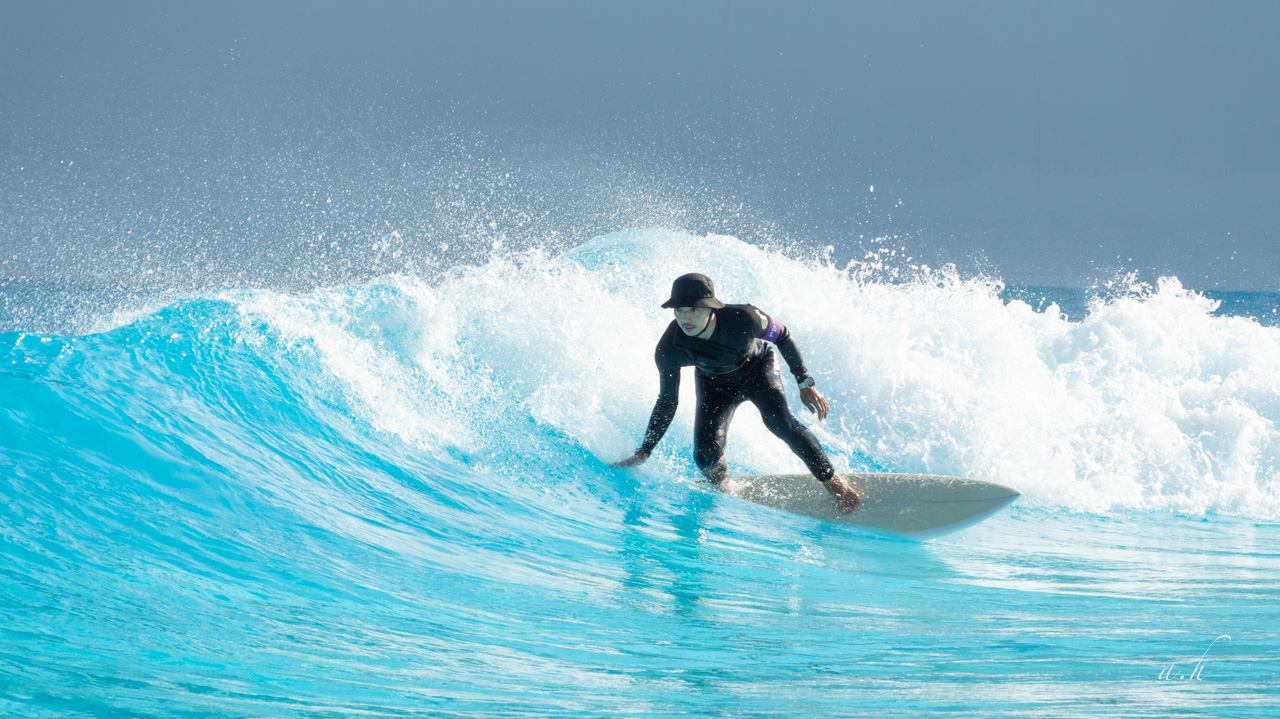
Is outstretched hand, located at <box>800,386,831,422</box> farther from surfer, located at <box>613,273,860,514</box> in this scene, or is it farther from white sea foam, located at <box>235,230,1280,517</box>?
white sea foam, located at <box>235,230,1280,517</box>

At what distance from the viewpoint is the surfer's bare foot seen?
4.37 m

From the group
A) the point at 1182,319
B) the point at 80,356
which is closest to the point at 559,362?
the point at 80,356

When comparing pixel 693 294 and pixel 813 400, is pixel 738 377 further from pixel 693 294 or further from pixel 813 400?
pixel 693 294

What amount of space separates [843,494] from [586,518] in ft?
4.14

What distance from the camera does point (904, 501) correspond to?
4.36m

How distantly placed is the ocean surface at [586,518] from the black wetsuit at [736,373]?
0.42 meters

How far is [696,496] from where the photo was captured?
4.67 m

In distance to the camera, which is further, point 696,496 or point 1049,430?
Result: point 1049,430

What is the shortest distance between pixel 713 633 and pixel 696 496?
1769 millimetres

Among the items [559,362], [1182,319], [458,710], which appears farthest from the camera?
[1182,319]

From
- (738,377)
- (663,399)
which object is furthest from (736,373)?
(663,399)

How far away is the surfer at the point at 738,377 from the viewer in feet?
13.7

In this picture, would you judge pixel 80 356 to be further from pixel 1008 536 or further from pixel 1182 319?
pixel 1182 319

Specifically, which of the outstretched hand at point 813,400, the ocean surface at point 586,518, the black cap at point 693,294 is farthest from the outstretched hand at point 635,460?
the black cap at point 693,294
